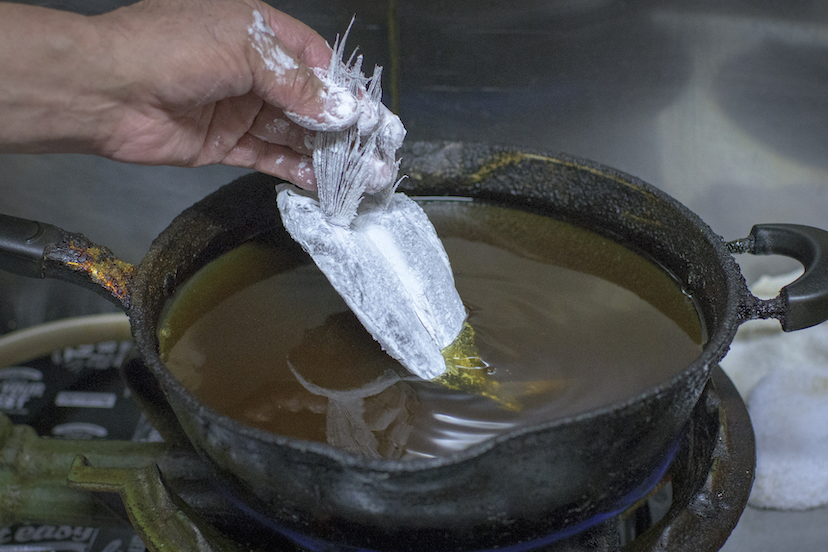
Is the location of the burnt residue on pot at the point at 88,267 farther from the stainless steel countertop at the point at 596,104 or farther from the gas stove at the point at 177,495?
the stainless steel countertop at the point at 596,104

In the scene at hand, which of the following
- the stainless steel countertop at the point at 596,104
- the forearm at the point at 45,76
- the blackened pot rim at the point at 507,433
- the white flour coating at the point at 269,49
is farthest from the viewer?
the stainless steel countertop at the point at 596,104

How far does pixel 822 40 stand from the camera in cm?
128

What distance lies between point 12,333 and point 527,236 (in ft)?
3.62

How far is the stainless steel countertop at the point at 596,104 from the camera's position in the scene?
1.31 meters

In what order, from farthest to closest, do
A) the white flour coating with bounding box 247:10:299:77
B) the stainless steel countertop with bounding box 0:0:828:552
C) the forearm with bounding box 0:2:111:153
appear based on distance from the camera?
the stainless steel countertop with bounding box 0:0:828:552 → the white flour coating with bounding box 247:10:299:77 → the forearm with bounding box 0:2:111:153

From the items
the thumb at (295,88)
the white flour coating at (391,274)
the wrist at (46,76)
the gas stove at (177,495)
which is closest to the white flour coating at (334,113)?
the thumb at (295,88)

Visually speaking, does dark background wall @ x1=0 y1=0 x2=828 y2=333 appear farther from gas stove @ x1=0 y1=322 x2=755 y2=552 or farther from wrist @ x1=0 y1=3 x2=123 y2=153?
wrist @ x1=0 y1=3 x2=123 y2=153

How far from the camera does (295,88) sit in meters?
0.84

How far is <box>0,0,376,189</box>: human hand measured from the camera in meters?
0.74

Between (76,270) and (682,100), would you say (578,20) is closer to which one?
(682,100)

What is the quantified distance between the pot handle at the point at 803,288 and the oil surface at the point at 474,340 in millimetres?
141

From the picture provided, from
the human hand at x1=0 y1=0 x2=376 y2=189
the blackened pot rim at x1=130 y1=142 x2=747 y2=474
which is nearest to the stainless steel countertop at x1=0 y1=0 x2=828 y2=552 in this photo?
the blackened pot rim at x1=130 y1=142 x2=747 y2=474

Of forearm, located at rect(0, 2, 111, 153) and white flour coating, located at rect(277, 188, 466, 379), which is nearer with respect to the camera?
forearm, located at rect(0, 2, 111, 153)

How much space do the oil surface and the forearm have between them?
309mm
